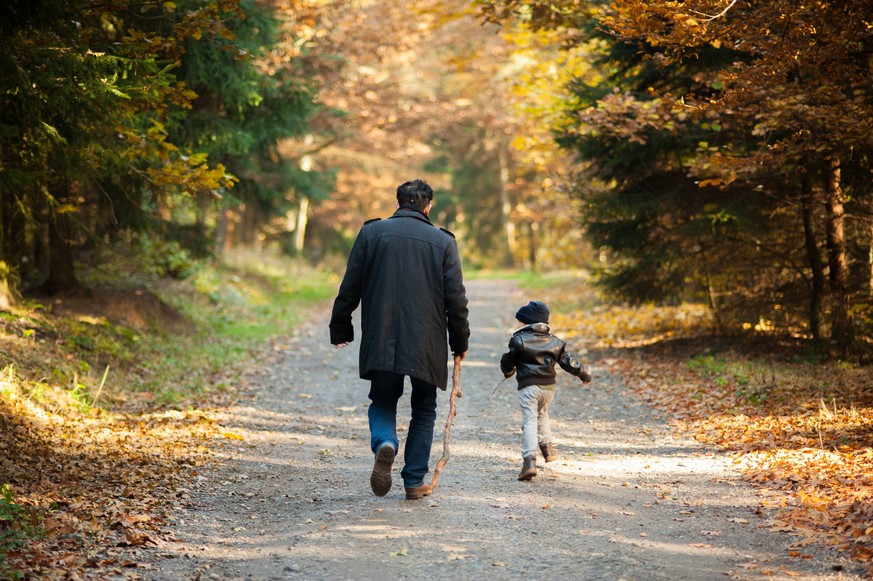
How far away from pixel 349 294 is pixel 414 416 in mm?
1047

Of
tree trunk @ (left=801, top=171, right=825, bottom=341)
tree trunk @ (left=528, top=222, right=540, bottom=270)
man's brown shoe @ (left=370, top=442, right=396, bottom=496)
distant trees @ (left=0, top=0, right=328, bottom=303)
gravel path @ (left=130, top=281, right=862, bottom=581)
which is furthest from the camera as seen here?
tree trunk @ (left=528, top=222, right=540, bottom=270)

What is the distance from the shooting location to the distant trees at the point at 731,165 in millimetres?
7898

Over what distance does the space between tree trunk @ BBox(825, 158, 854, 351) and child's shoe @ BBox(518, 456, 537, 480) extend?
6.30 m

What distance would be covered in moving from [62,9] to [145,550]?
4194 mm

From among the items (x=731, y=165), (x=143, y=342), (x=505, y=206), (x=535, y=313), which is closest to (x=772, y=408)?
(x=731, y=165)

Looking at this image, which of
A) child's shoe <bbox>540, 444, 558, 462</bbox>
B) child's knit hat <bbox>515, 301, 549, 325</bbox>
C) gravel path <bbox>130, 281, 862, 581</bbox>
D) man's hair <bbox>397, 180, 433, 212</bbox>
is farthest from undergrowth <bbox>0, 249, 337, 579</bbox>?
child's knit hat <bbox>515, 301, 549, 325</bbox>

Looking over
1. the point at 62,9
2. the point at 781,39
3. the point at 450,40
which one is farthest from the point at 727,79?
the point at 450,40

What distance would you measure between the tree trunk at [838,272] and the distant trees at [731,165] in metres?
0.02

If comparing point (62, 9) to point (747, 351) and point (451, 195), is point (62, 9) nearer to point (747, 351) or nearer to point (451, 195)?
point (747, 351)

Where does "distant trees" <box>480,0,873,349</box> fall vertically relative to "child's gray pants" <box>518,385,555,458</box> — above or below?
above

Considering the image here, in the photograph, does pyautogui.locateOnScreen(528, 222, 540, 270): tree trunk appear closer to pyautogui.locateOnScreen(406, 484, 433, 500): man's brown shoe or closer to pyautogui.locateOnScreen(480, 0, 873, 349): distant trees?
pyautogui.locateOnScreen(480, 0, 873, 349): distant trees

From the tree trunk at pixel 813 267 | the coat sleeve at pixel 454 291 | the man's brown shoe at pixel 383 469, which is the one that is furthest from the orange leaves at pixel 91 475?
the tree trunk at pixel 813 267

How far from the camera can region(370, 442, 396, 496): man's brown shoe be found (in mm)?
5824

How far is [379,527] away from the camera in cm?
546
